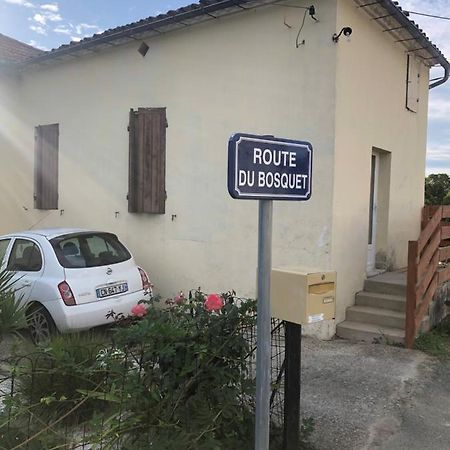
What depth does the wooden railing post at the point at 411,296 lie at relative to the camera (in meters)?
5.80

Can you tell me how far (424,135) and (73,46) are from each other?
6.86 m

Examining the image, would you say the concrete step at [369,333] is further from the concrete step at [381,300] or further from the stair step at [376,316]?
the concrete step at [381,300]

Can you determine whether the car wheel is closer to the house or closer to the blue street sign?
the house

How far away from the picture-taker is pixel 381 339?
6.05 meters

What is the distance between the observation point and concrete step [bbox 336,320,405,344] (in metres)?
5.98

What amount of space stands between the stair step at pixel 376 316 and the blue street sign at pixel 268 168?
4529mm

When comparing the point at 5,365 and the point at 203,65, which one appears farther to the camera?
the point at 203,65

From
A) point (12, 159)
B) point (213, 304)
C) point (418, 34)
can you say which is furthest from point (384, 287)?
point (12, 159)

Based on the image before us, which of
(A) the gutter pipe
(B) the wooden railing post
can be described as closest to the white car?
(B) the wooden railing post

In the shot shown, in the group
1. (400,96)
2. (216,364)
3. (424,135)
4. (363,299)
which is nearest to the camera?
(216,364)

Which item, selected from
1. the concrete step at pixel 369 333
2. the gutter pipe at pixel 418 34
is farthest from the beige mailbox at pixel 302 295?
the gutter pipe at pixel 418 34

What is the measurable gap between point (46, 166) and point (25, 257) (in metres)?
4.17

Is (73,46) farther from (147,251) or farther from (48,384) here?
(48,384)

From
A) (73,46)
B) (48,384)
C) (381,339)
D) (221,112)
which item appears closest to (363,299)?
(381,339)
